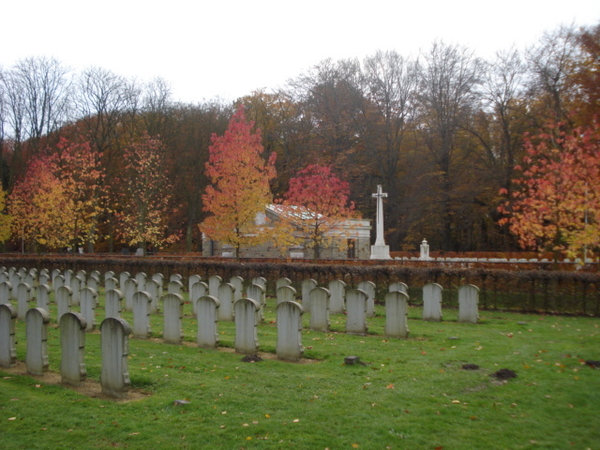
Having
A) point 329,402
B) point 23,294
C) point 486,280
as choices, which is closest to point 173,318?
point 329,402

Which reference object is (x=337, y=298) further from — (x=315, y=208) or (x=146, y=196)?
(x=146, y=196)

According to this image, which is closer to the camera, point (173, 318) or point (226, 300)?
point (173, 318)

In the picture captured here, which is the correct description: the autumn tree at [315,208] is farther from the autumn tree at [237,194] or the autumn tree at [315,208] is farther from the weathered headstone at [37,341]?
the weathered headstone at [37,341]

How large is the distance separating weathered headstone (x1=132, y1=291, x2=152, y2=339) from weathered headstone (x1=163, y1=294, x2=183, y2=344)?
3.03ft

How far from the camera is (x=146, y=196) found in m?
39.0

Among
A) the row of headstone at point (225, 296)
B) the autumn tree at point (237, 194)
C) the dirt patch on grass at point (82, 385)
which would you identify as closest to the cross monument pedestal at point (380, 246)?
the autumn tree at point (237, 194)

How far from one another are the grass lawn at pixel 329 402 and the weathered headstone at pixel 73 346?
0.27 m

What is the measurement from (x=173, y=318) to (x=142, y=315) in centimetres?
126


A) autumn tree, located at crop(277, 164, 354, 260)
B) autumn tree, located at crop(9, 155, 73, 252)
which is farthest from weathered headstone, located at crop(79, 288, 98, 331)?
autumn tree, located at crop(9, 155, 73, 252)

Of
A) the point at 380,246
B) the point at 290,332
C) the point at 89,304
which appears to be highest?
the point at 380,246

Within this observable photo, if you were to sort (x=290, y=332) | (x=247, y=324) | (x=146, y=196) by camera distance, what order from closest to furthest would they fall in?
(x=290, y=332), (x=247, y=324), (x=146, y=196)

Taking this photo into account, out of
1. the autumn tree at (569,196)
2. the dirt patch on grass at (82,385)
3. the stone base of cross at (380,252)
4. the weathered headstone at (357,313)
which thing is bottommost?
the dirt patch on grass at (82,385)

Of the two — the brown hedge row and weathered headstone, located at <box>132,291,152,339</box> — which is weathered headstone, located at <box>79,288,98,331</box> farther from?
the brown hedge row

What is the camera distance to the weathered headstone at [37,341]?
322 inches
